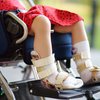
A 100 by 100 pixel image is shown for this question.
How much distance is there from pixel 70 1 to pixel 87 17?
10.2 inches

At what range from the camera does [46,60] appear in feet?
3.77

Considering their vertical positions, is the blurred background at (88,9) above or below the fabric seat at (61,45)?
below

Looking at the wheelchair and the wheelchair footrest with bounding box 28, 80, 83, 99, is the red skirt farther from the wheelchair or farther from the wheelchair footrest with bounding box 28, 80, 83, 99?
the wheelchair footrest with bounding box 28, 80, 83, 99

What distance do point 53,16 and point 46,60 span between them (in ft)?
0.79

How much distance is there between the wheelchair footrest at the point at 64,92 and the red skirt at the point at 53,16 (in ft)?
0.88

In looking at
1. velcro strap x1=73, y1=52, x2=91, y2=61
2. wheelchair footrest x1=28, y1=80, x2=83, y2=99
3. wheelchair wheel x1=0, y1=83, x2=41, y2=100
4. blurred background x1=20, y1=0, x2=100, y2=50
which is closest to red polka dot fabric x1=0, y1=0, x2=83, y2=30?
velcro strap x1=73, y1=52, x2=91, y2=61

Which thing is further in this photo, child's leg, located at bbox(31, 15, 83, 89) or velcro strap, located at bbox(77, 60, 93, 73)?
velcro strap, located at bbox(77, 60, 93, 73)

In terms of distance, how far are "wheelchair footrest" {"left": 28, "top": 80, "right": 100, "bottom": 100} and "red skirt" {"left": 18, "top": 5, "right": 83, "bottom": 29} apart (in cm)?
27

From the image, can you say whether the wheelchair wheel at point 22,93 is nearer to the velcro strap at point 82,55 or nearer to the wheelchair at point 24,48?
the wheelchair at point 24,48

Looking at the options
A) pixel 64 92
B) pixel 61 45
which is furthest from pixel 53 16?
pixel 64 92

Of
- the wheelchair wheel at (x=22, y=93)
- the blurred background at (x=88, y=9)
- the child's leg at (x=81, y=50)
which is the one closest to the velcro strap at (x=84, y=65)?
the child's leg at (x=81, y=50)

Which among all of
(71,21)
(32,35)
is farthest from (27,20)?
(71,21)

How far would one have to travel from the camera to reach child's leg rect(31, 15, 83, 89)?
1.14 meters

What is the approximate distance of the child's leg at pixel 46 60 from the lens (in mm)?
1140
